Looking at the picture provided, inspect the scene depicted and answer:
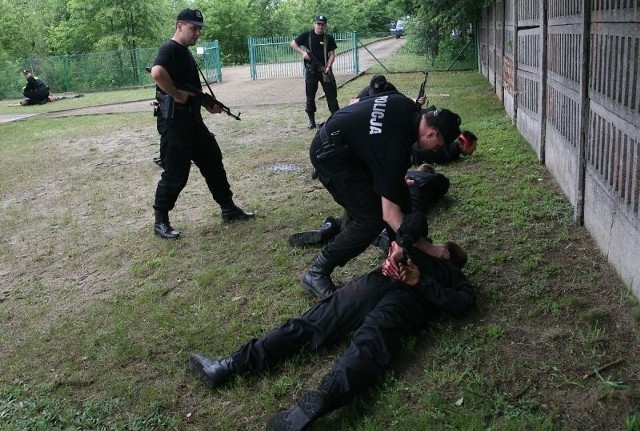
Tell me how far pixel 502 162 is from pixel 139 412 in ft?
16.9

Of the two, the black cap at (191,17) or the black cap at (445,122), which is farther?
the black cap at (191,17)

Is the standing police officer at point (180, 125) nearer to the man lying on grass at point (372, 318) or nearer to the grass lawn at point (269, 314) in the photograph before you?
the grass lawn at point (269, 314)

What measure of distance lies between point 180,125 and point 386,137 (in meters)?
2.53

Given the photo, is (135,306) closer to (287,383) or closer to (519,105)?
(287,383)

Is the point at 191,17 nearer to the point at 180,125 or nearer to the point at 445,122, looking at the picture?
the point at 180,125

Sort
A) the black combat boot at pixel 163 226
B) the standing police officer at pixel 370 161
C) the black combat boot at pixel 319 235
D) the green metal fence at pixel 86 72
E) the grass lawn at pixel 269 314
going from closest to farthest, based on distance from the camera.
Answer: the grass lawn at pixel 269 314 < the standing police officer at pixel 370 161 < the black combat boot at pixel 319 235 < the black combat boot at pixel 163 226 < the green metal fence at pixel 86 72

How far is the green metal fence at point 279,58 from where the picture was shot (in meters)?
22.4

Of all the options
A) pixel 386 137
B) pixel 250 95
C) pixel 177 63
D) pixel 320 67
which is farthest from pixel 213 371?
pixel 250 95

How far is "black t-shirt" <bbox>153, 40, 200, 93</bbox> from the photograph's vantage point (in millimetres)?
5195

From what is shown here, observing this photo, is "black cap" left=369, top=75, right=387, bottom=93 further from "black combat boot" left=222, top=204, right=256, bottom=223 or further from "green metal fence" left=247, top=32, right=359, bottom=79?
"green metal fence" left=247, top=32, right=359, bottom=79

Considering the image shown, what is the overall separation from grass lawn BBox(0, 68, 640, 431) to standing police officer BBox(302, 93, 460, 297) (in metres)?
0.46

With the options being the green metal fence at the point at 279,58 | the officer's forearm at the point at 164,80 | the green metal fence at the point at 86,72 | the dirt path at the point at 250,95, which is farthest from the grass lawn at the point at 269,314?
the green metal fence at the point at 86,72

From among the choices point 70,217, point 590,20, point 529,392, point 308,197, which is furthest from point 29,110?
point 529,392

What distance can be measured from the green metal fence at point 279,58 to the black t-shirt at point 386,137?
1887 cm
